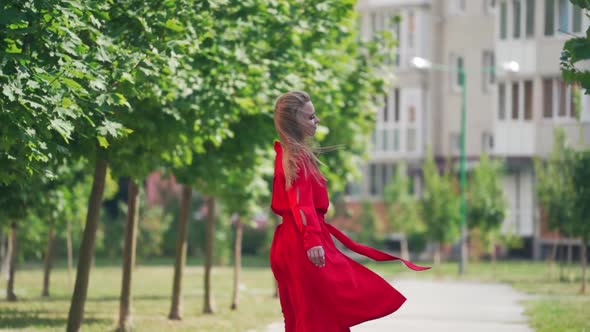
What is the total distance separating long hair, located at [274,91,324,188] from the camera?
29.0 ft

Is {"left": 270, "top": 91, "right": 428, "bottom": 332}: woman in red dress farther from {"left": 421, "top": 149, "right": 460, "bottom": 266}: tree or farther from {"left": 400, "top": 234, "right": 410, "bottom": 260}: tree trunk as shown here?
{"left": 400, "top": 234, "right": 410, "bottom": 260}: tree trunk

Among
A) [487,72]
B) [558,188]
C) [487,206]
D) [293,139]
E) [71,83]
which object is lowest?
[293,139]

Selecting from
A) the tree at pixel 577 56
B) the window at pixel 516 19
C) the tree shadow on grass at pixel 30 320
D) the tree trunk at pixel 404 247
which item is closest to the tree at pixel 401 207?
the tree trunk at pixel 404 247

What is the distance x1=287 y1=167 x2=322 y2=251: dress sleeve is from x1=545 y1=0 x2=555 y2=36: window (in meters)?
40.9

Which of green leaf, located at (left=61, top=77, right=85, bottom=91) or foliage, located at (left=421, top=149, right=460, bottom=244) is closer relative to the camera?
green leaf, located at (left=61, top=77, right=85, bottom=91)

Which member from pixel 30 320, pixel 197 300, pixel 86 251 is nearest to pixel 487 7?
pixel 197 300

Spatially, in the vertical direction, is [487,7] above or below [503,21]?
above

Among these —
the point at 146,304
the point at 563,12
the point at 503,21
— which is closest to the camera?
the point at 146,304

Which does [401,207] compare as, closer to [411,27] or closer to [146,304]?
[411,27]

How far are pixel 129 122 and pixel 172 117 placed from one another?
773 mm

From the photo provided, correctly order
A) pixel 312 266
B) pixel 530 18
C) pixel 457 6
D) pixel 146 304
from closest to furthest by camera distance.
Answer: pixel 312 266
pixel 146 304
pixel 530 18
pixel 457 6

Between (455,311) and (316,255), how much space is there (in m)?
13.3

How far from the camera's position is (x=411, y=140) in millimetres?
59156

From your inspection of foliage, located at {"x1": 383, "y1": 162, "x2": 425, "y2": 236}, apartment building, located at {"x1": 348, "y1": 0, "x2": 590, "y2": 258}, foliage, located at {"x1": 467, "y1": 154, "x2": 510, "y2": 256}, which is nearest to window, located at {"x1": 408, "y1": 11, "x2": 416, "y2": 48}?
apartment building, located at {"x1": 348, "y1": 0, "x2": 590, "y2": 258}
